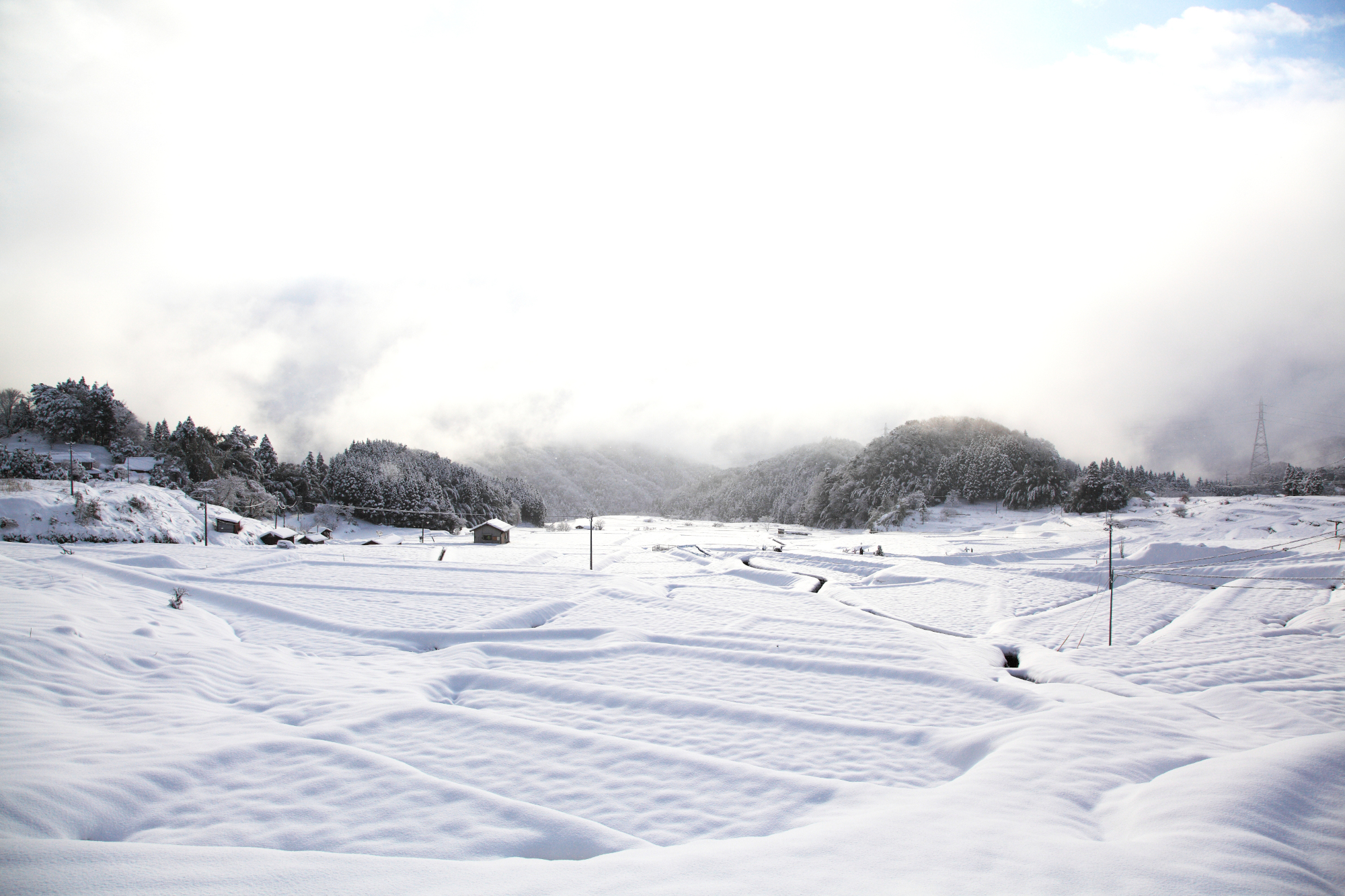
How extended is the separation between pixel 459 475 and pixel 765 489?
67631 mm

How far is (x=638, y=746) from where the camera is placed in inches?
290

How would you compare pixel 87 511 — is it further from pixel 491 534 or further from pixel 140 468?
pixel 140 468

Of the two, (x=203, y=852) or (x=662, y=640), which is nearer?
(x=203, y=852)

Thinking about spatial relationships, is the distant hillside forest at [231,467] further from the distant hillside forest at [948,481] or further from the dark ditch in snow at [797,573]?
the distant hillside forest at [948,481]

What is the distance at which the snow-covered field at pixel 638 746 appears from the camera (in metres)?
4.27

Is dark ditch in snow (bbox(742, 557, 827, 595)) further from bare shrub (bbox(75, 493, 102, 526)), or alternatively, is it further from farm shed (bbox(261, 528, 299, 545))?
bare shrub (bbox(75, 493, 102, 526))

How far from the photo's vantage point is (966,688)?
10891 mm

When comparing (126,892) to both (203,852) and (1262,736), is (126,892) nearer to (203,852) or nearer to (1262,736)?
(203,852)

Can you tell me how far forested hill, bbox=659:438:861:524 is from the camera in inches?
4500

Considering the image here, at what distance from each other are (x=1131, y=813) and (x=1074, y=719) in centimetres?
336

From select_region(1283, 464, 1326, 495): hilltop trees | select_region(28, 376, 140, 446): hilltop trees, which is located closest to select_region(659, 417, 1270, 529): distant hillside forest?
select_region(1283, 464, 1326, 495): hilltop trees

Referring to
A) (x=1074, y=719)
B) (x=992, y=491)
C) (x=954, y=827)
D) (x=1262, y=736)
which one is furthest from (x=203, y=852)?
(x=992, y=491)

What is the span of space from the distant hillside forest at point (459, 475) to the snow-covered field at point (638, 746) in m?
48.1

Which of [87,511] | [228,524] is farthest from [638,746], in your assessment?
[228,524]
